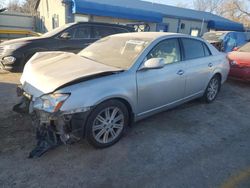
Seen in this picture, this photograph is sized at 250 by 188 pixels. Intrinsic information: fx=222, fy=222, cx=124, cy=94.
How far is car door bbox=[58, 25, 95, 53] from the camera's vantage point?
7.00 metres

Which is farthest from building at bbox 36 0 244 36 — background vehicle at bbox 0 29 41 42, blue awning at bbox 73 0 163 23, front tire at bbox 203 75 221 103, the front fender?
the front fender

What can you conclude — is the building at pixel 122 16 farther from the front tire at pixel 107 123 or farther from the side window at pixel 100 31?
the front tire at pixel 107 123

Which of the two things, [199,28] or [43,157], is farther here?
[199,28]

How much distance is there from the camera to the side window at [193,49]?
4.23 meters

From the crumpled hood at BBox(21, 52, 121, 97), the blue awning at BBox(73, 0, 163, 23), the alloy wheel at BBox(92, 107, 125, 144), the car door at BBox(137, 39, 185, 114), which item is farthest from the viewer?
the blue awning at BBox(73, 0, 163, 23)

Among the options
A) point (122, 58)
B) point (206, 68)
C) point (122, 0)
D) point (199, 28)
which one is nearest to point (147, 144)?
point (122, 58)

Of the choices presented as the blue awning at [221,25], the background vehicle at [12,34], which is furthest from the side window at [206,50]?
the blue awning at [221,25]

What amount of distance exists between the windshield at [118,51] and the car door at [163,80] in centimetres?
21

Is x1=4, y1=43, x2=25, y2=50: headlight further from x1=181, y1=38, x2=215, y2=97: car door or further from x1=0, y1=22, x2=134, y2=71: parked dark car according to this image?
x1=181, y1=38, x2=215, y2=97: car door

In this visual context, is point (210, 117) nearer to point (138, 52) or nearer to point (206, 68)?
point (206, 68)

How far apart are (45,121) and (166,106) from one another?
83.0 inches

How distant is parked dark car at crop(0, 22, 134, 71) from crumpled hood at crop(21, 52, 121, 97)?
286 centimetres

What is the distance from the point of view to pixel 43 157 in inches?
114

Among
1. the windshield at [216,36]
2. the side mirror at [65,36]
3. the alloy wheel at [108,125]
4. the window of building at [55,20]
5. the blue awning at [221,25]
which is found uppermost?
the blue awning at [221,25]
